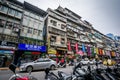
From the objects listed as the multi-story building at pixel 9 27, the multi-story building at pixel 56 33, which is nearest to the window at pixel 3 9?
the multi-story building at pixel 9 27

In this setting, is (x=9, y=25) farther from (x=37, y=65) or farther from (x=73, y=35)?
(x=73, y=35)

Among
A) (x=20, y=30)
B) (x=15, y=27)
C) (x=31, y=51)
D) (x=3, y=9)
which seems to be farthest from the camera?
(x=31, y=51)

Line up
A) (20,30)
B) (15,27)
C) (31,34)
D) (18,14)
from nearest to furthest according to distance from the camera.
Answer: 1. (15,27)
2. (20,30)
3. (18,14)
4. (31,34)

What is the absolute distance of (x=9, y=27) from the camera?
821 inches

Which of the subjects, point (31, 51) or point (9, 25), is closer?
point (9, 25)

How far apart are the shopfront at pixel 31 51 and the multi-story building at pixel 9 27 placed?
72.1 inches

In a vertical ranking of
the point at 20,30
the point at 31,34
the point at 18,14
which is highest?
the point at 18,14

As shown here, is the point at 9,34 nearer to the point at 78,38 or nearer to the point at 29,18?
the point at 29,18

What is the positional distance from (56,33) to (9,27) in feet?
43.9

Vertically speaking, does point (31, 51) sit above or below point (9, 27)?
below

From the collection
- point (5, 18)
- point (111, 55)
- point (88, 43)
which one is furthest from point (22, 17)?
point (111, 55)

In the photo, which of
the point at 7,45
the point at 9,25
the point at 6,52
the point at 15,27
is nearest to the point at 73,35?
the point at 15,27

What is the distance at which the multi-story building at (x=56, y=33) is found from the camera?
91.8 feet

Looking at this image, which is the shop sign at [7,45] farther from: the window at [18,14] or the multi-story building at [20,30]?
the window at [18,14]
